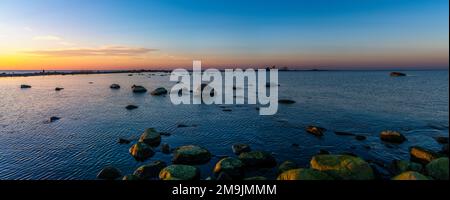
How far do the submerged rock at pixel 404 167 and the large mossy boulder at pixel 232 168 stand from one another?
548 inches

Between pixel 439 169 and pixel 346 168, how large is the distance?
7.94 m

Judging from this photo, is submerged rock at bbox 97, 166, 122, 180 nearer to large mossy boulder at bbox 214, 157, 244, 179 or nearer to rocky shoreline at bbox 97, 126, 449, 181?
rocky shoreline at bbox 97, 126, 449, 181

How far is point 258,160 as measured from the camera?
25406mm

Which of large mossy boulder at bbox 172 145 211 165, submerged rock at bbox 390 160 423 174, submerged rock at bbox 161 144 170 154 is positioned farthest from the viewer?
submerged rock at bbox 161 144 170 154

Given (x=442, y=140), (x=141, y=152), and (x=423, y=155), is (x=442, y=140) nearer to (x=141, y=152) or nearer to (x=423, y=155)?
(x=423, y=155)

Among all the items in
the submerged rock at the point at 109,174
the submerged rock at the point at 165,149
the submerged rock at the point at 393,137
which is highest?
the submerged rock at the point at 393,137

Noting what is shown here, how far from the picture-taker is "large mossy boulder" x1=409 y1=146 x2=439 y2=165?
82.5 ft

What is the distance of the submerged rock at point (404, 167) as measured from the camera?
22.6m

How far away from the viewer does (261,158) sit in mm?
25562

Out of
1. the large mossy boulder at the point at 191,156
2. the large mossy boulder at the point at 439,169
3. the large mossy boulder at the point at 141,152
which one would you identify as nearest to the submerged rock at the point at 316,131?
the large mossy boulder at the point at 439,169

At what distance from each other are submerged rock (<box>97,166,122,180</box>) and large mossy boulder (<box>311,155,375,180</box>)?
17666 mm

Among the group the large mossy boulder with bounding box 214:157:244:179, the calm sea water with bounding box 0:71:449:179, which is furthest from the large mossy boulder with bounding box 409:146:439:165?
the large mossy boulder with bounding box 214:157:244:179

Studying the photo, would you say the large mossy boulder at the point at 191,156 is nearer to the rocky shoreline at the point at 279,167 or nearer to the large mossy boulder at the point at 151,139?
the rocky shoreline at the point at 279,167
